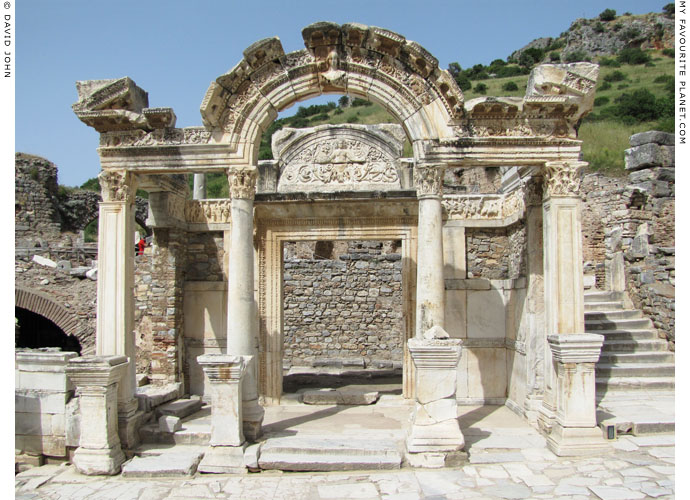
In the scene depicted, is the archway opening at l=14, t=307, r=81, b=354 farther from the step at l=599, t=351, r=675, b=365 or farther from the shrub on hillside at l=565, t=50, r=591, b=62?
the shrub on hillside at l=565, t=50, r=591, b=62

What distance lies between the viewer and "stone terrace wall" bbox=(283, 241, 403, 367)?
15.3m

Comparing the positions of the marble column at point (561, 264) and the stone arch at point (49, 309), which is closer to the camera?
the marble column at point (561, 264)

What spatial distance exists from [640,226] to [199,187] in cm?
1107

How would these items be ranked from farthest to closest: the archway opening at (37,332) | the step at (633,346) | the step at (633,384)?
the archway opening at (37,332) → the step at (633,346) → the step at (633,384)

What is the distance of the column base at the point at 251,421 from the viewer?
24.0 ft

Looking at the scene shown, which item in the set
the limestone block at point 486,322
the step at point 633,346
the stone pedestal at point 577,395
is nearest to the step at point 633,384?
the step at point 633,346

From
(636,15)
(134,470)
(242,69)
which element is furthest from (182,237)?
(636,15)

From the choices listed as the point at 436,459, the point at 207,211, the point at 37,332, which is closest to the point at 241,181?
the point at 207,211

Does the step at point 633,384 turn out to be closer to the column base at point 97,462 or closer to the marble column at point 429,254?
the marble column at point 429,254

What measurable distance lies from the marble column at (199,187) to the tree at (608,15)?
6755 centimetres

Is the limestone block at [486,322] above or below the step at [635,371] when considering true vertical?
above

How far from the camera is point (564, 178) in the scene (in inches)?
296

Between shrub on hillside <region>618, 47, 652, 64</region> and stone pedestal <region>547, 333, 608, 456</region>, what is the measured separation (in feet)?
175

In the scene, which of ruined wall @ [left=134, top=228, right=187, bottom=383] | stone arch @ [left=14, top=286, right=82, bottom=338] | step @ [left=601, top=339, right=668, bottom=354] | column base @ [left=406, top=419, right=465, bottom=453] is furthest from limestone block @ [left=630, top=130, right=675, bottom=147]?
stone arch @ [left=14, top=286, right=82, bottom=338]
